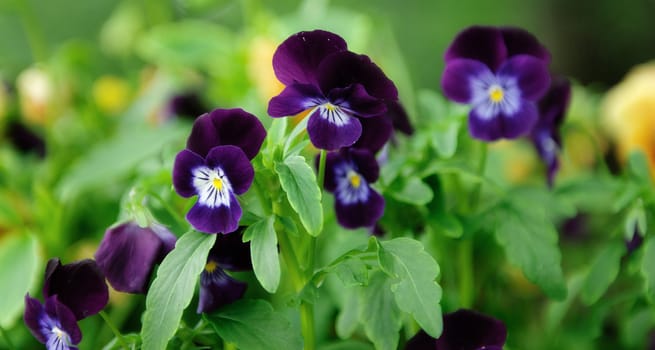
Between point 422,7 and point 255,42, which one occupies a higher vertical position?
point 255,42

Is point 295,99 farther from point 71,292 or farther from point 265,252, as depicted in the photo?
point 71,292

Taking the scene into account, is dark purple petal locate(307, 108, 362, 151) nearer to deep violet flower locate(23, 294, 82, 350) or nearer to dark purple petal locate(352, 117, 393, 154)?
dark purple petal locate(352, 117, 393, 154)

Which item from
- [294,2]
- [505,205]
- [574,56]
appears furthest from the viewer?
[294,2]

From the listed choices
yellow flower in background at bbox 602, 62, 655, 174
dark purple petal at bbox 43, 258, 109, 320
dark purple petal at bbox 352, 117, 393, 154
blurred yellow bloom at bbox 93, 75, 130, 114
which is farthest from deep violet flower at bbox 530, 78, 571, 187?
blurred yellow bloom at bbox 93, 75, 130, 114

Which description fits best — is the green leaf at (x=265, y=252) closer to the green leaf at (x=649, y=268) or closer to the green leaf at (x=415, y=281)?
the green leaf at (x=415, y=281)

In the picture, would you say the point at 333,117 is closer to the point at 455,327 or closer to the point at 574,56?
the point at 455,327

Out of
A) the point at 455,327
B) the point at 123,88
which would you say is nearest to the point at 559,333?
the point at 455,327

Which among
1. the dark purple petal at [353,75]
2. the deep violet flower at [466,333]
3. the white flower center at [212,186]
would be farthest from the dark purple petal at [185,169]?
the deep violet flower at [466,333]
